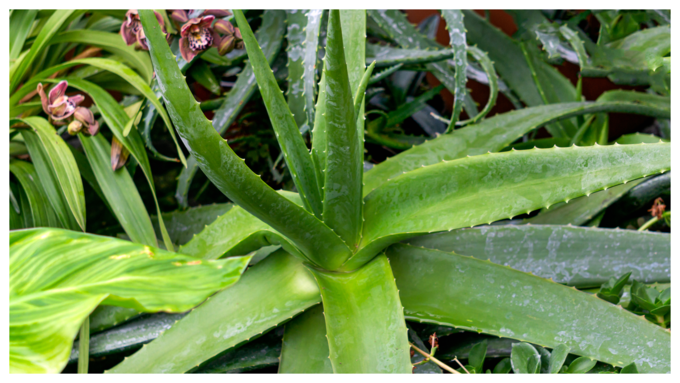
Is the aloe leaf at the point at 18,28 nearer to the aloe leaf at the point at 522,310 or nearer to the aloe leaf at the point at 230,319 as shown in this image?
the aloe leaf at the point at 230,319

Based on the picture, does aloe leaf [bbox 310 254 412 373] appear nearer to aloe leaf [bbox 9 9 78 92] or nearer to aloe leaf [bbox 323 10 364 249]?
aloe leaf [bbox 323 10 364 249]

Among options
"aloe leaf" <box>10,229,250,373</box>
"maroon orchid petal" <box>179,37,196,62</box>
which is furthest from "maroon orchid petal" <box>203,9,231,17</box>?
"aloe leaf" <box>10,229,250,373</box>

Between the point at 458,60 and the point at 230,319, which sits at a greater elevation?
the point at 458,60

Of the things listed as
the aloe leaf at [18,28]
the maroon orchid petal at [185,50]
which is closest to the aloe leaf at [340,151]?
the maroon orchid petal at [185,50]

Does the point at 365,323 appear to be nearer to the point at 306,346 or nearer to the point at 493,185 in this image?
the point at 306,346

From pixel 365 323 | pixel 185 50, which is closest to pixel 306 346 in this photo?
pixel 365 323
